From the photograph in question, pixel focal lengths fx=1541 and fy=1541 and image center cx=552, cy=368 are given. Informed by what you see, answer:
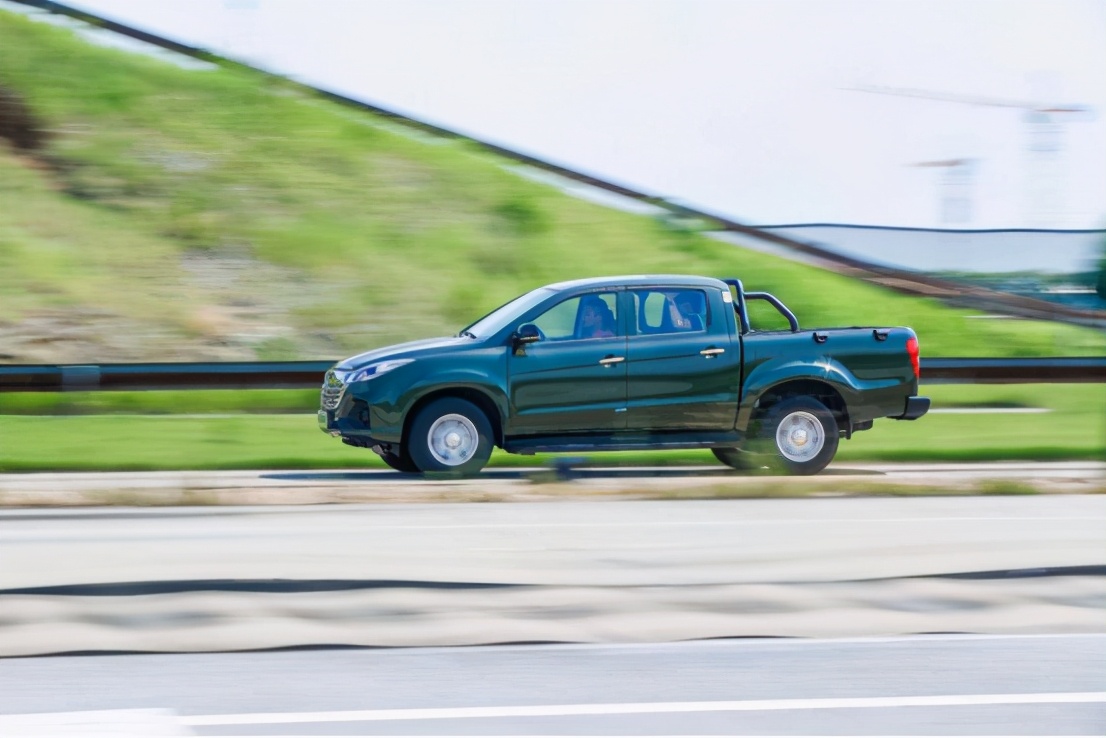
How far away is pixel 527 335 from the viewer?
1218cm

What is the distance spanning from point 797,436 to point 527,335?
92.4 inches

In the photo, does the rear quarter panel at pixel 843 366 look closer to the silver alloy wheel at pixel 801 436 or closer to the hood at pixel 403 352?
the silver alloy wheel at pixel 801 436

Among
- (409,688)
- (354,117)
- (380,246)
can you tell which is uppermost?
(354,117)

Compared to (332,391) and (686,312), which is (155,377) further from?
(686,312)

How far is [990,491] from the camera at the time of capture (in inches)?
411

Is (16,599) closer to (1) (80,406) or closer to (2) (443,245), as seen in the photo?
(1) (80,406)

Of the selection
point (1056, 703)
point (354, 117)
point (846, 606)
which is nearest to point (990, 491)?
point (846, 606)

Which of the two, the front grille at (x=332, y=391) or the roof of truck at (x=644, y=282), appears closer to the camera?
the front grille at (x=332, y=391)

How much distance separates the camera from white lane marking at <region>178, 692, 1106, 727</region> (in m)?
4.77

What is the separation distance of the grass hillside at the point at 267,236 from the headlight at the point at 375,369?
32.1 ft

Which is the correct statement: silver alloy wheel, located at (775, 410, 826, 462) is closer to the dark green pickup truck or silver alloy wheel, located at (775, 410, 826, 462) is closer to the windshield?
the dark green pickup truck

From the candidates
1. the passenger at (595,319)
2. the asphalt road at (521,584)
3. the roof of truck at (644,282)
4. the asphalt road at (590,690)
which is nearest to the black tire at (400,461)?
the passenger at (595,319)

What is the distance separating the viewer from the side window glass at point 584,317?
1231 centimetres

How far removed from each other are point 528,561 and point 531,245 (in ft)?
63.2
